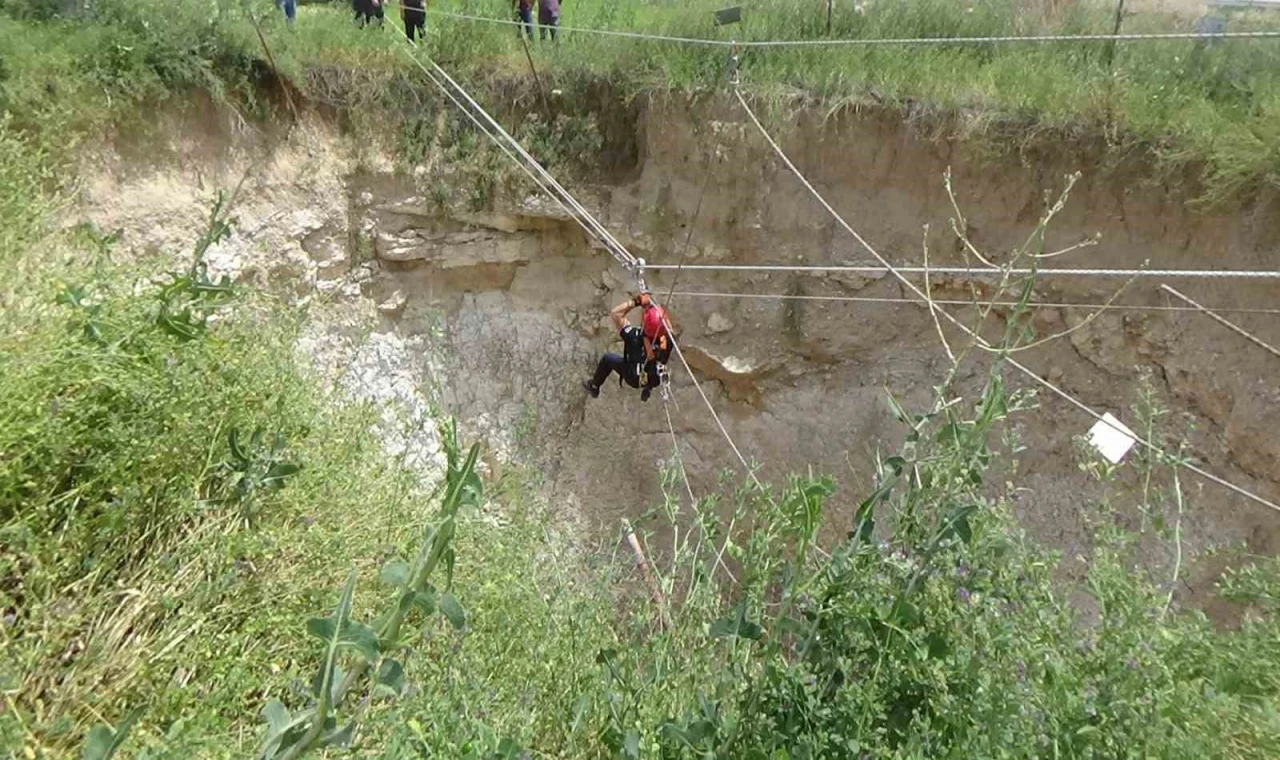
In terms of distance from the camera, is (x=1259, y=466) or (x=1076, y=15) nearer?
(x=1259, y=466)

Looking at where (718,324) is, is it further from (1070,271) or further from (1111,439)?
(1111,439)

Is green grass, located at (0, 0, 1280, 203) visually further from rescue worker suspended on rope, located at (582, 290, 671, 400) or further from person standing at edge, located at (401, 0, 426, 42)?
rescue worker suspended on rope, located at (582, 290, 671, 400)

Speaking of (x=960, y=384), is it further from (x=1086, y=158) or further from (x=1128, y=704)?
(x=1128, y=704)

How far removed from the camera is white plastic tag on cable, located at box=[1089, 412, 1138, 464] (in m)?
2.04

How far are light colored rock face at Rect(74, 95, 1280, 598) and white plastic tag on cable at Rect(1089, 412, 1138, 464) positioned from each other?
10.8 feet

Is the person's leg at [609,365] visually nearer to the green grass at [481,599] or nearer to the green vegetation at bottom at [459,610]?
the green grass at [481,599]

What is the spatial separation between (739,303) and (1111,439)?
4.51m

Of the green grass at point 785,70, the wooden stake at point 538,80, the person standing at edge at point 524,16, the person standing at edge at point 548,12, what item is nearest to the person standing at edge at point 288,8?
the green grass at point 785,70

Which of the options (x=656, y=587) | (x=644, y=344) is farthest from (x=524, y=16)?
(x=656, y=587)

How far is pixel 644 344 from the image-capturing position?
5.17 metres

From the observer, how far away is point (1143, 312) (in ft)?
18.6

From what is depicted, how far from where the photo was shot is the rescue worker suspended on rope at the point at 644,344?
4.95 m

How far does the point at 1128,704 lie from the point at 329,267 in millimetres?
5649

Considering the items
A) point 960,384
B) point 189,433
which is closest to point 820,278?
point 960,384
